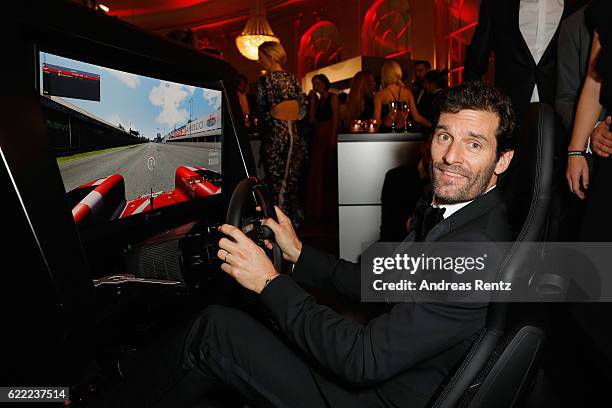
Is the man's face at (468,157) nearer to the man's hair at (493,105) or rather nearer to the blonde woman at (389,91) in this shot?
the man's hair at (493,105)

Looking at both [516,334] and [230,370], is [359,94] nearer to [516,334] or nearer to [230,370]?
[230,370]

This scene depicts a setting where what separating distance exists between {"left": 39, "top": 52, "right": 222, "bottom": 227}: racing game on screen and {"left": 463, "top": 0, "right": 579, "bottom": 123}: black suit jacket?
50.9 inches

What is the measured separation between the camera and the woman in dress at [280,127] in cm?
386

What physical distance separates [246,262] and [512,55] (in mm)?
1748

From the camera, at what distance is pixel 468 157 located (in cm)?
122

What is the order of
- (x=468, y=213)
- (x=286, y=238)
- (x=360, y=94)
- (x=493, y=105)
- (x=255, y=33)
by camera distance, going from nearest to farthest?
(x=468, y=213), (x=493, y=105), (x=286, y=238), (x=360, y=94), (x=255, y=33)

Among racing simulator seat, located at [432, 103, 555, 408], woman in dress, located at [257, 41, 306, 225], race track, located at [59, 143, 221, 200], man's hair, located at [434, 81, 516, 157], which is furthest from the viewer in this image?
woman in dress, located at [257, 41, 306, 225]

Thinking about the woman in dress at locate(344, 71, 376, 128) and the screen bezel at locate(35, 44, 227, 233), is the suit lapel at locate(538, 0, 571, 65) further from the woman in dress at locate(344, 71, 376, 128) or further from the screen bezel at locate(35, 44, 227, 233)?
the woman in dress at locate(344, 71, 376, 128)

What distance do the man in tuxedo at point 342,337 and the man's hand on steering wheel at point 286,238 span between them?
0.16m

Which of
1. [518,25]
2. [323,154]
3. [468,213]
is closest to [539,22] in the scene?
[518,25]

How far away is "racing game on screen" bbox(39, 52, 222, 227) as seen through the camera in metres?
1.00

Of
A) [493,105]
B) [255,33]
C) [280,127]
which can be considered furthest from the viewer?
[255,33]

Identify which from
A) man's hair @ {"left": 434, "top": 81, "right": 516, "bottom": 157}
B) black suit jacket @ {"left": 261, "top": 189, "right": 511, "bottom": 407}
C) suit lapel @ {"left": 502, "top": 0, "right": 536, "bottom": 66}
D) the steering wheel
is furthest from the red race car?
suit lapel @ {"left": 502, "top": 0, "right": 536, "bottom": 66}

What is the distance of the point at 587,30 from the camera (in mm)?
1946
